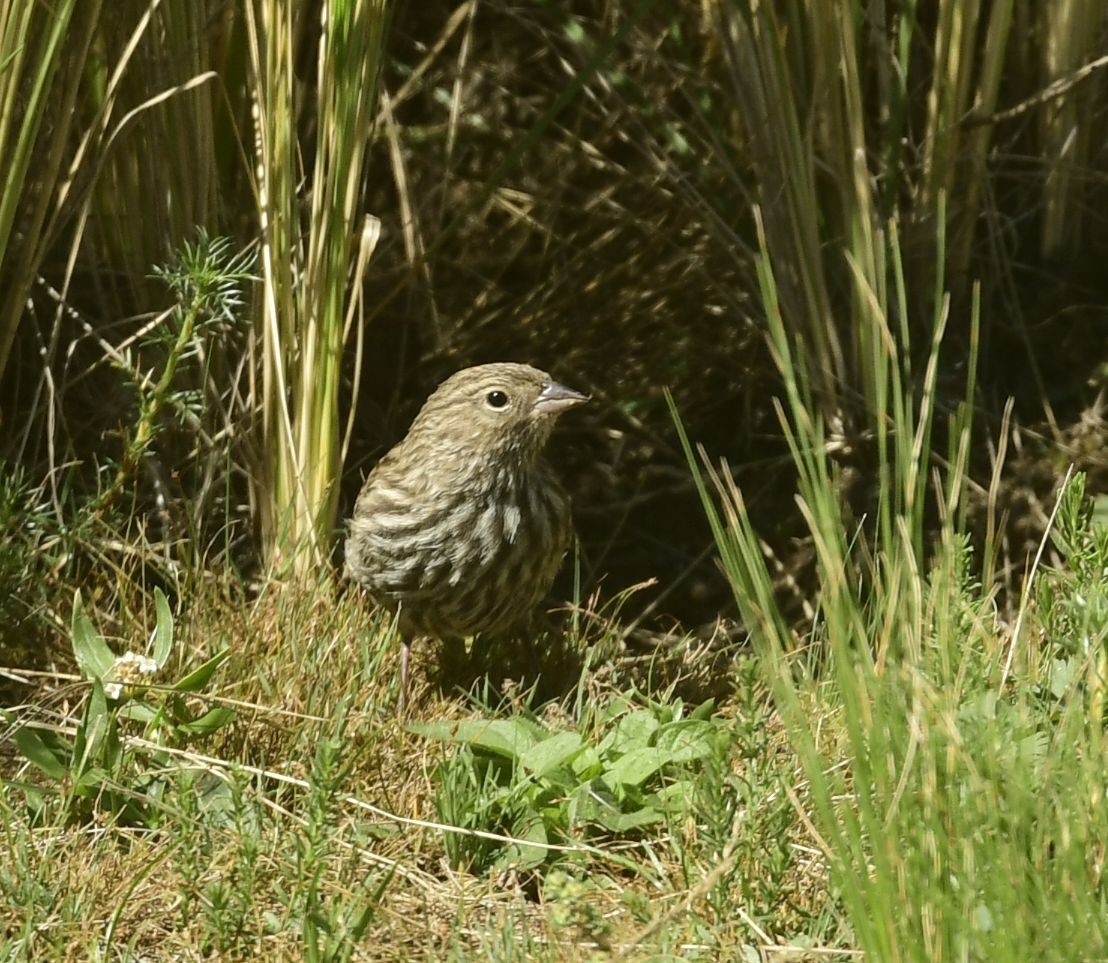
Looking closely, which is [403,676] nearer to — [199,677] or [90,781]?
[199,677]

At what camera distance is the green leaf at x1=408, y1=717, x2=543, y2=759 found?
3664 mm

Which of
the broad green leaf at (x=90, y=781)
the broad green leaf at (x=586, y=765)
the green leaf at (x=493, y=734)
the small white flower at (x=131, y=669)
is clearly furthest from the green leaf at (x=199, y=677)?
the broad green leaf at (x=586, y=765)

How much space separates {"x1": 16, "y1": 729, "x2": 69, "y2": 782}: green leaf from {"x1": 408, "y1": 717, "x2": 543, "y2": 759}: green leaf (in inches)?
28.8

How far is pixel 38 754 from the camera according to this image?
3.50 metres

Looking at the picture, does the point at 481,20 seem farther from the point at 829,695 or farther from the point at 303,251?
the point at 829,695

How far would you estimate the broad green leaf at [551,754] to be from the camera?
3.58 meters

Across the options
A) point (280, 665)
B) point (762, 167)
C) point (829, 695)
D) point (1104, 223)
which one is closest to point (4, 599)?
point (280, 665)

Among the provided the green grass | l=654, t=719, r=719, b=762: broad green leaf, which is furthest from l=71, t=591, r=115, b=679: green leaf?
l=654, t=719, r=719, b=762: broad green leaf

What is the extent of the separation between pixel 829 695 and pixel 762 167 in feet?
5.22

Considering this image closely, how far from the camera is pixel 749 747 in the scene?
3.07m

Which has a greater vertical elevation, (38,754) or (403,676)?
(38,754)

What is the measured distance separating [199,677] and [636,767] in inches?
37.3

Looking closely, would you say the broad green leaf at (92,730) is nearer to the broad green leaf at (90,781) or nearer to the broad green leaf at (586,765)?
the broad green leaf at (90,781)

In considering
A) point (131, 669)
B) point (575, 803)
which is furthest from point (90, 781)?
point (575, 803)
